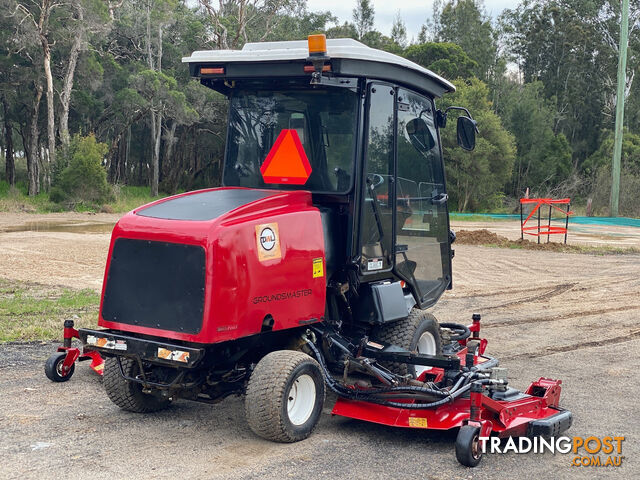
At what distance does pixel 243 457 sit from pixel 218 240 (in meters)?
1.41

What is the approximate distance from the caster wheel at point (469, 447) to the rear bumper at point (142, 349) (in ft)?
5.65

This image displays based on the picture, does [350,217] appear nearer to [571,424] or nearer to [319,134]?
[319,134]

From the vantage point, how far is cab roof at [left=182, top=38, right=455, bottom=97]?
5.54 metres

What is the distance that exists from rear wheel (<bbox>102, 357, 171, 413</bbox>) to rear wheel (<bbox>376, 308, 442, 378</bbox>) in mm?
1885

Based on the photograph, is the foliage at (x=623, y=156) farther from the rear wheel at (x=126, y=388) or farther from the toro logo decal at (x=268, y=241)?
the rear wheel at (x=126, y=388)

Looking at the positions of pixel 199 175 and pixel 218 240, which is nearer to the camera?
pixel 218 240

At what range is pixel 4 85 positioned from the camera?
39750 millimetres

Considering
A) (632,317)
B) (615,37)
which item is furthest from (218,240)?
(615,37)

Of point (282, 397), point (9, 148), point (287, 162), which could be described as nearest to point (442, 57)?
point (9, 148)

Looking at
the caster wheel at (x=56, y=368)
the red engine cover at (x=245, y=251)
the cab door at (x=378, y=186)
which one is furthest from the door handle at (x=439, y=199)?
the caster wheel at (x=56, y=368)

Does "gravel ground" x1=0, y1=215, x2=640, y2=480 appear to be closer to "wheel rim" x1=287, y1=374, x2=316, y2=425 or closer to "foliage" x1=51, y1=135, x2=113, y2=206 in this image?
"wheel rim" x1=287, y1=374, x2=316, y2=425

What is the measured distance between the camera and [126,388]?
219 inches

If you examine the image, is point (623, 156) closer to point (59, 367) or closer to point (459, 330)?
point (459, 330)

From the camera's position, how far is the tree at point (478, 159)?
137 ft
